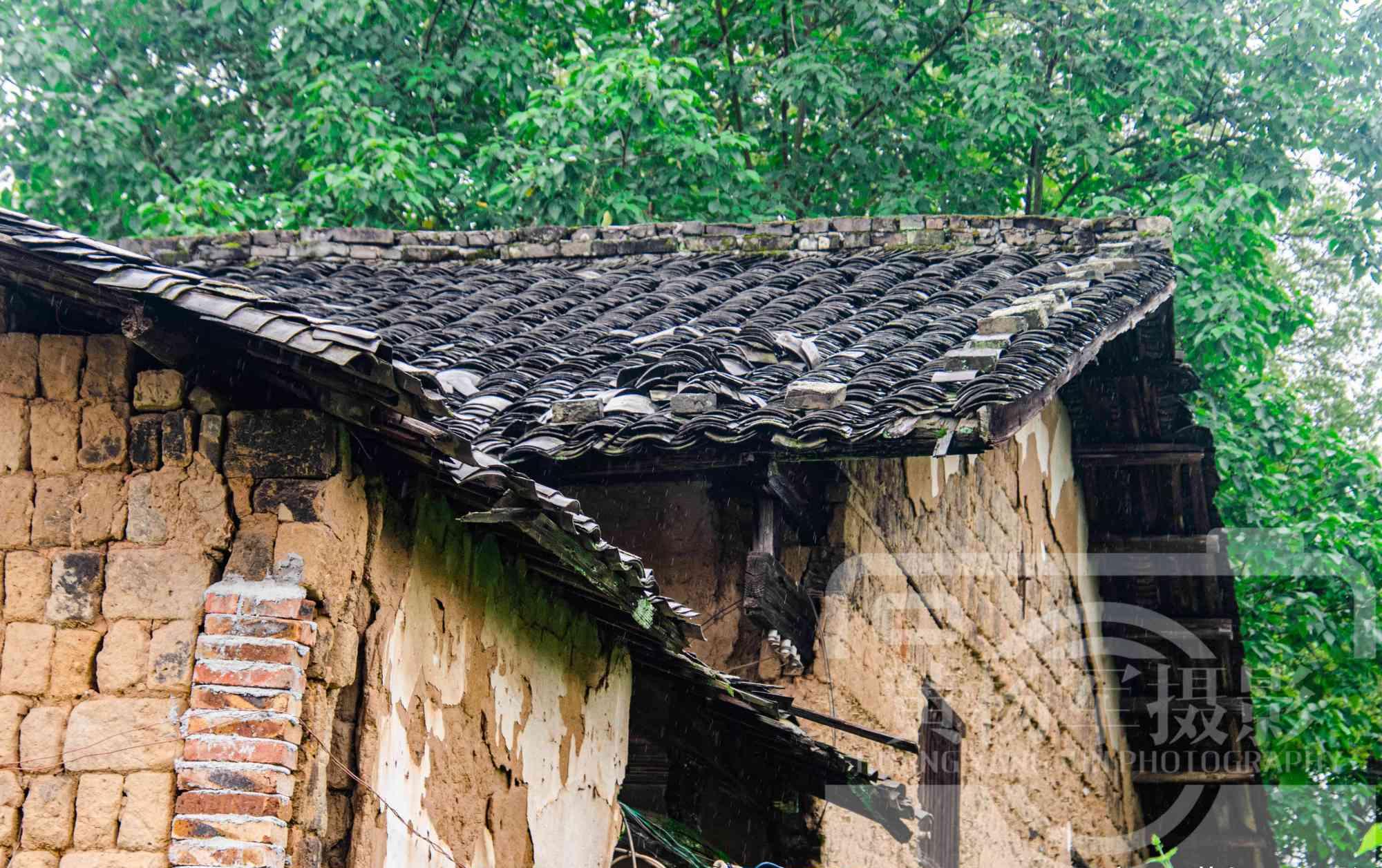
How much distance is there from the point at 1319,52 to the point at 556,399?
1064cm

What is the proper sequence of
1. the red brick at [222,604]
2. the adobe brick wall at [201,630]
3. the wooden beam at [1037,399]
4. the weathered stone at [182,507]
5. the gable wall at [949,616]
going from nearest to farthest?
the adobe brick wall at [201,630], the red brick at [222,604], the weathered stone at [182,507], the wooden beam at [1037,399], the gable wall at [949,616]

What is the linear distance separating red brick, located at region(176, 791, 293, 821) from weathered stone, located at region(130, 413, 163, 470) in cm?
81

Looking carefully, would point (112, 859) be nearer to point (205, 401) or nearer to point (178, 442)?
point (178, 442)

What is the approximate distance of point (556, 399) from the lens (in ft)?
18.6

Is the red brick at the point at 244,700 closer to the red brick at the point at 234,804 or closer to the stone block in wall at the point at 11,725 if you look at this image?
the red brick at the point at 234,804

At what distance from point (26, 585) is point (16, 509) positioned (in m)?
0.20

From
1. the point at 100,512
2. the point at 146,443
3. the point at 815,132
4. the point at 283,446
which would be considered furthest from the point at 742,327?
the point at 815,132

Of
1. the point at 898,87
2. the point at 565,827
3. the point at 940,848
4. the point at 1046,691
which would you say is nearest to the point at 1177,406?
the point at 1046,691

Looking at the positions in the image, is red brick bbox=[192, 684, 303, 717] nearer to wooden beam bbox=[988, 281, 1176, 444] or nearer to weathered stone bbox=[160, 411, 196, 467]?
weathered stone bbox=[160, 411, 196, 467]

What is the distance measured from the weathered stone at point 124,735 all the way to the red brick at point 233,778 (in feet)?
0.21

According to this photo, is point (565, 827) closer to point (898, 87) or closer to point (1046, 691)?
point (1046, 691)

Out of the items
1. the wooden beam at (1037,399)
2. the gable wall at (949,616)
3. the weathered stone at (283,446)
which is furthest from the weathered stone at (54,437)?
the wooden beam at (1037,399)

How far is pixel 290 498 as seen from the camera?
3.74 m

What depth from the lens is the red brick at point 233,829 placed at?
135 inches
